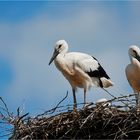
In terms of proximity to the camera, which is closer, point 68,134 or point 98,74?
point 68,134

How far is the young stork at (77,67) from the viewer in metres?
11.2

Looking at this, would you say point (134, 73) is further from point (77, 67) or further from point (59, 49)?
point (59, 49)

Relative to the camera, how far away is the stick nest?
816 centimetres

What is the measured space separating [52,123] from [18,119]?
1.30ft

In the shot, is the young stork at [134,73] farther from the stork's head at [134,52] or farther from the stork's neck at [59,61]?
the stork's neck at [59,61]

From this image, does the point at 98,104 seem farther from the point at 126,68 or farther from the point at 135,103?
the point at 126,68

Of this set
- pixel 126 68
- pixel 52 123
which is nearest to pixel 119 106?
pixel 52 123

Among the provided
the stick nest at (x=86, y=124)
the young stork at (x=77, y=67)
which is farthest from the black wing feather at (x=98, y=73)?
the stick nest at (x=86, y=124)

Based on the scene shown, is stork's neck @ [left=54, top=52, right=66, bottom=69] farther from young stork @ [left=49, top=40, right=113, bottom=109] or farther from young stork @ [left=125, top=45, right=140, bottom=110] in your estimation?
young stork @ [left=125, top=45, right=140, bottom=110]

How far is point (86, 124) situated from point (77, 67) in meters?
3.00

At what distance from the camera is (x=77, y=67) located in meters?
11.3

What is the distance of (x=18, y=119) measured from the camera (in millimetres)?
8430

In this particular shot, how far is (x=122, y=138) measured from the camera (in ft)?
26.4

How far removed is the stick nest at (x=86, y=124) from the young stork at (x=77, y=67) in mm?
2598
